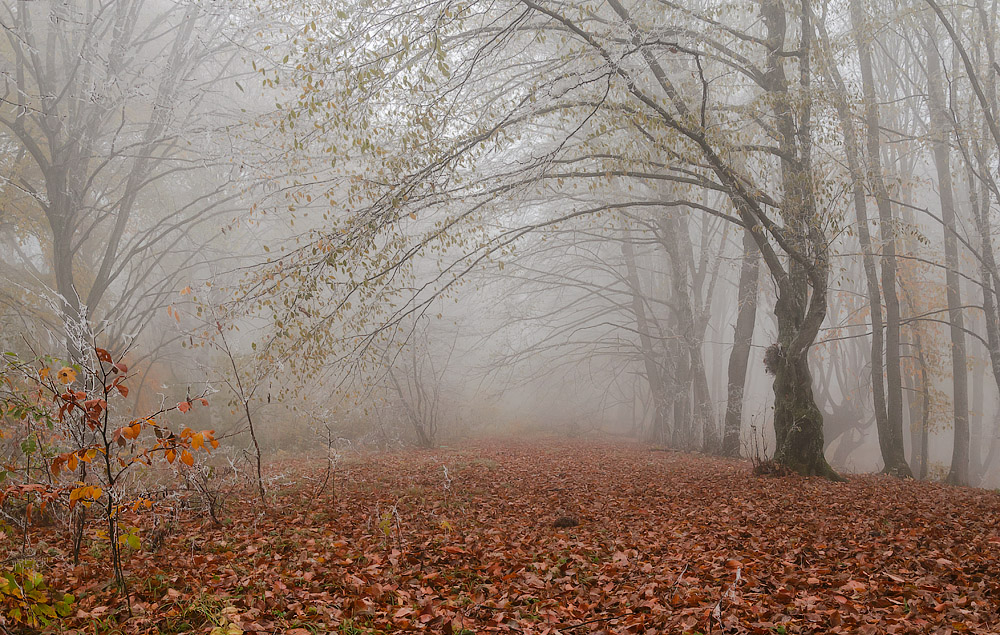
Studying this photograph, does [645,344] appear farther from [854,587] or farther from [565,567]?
[854,587]

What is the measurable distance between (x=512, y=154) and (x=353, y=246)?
689 centimetres

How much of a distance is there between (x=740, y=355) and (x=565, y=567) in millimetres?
9670

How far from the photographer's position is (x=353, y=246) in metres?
6.77

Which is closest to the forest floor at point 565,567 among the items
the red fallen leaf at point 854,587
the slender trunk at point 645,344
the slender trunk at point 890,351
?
the red fallen leaf at point 854,587

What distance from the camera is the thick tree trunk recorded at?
1236 centimetres

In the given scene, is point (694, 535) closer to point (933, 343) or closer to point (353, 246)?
point (353, 246)

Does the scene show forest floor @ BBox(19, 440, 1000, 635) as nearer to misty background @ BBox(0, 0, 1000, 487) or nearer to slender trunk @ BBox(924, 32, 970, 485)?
misty background @ BBox(0, 0, 1000, 487)

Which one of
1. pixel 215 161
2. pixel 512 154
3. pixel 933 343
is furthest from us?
pixel 933 343

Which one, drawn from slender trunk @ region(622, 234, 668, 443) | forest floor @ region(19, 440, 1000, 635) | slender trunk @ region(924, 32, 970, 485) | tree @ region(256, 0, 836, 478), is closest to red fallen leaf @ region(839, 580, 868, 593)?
forest floor @ region(19, 440, 1000, 635)

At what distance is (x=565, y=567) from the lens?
4.23m

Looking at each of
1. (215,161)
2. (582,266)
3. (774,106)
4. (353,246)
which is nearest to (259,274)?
(353,246)

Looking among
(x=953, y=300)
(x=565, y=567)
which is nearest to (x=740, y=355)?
(x=953, y=300)

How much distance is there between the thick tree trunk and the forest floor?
545cm

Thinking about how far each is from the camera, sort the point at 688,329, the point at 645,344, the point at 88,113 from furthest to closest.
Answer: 1. the point at 645,344
2. the point at 688,329
3. the point at 88,113
